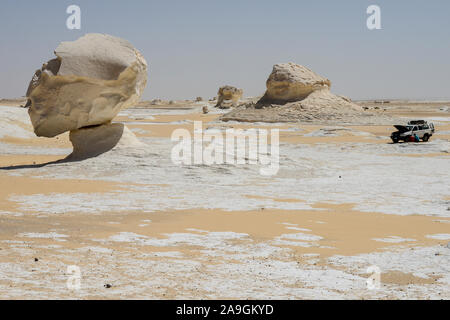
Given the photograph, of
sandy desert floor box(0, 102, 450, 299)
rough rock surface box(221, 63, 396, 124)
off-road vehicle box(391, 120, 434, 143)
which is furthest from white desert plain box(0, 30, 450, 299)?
rough rock surface box(221, 63, 396, 124)

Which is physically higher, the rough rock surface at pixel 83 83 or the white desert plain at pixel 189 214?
the rough rock surface at pixel 83 83

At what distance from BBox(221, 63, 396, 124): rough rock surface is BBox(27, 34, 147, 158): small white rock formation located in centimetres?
2525

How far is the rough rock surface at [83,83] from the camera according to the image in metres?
15.4

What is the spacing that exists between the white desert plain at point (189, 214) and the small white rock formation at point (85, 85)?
0.12 feet

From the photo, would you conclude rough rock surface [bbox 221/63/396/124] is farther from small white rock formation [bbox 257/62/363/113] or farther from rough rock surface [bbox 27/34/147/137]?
rough rock surface [bbox 27/34/147/137]

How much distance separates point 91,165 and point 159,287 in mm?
10283

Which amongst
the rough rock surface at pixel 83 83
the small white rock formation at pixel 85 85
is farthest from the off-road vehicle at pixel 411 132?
the rough rock surface at pixel 83 83

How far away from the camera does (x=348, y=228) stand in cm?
884

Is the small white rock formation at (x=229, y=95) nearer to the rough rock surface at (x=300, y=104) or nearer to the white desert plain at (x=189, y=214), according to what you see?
the rough rock surface at (x=300, y=104)

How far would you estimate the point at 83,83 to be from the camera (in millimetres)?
15469

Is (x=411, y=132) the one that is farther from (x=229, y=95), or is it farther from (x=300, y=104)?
(x=229, y=95)

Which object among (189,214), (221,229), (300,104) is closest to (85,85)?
(189,214)
